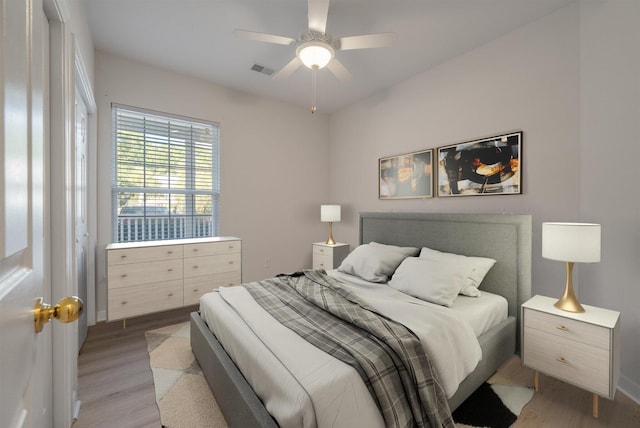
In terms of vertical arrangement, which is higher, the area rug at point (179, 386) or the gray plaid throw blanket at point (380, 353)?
the gray plaid throw blanket at point (380, 353)

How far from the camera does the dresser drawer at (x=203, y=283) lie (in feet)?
10.1

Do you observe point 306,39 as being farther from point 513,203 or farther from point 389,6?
point 513,203

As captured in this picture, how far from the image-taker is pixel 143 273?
2797 millimetres

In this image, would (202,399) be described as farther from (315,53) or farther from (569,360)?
(315,53)

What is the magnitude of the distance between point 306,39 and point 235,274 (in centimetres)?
254

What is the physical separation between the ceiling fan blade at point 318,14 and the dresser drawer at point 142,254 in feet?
7.93

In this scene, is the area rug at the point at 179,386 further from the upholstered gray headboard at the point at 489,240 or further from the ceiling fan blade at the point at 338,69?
the ceiling fan blade at the point at 338,69

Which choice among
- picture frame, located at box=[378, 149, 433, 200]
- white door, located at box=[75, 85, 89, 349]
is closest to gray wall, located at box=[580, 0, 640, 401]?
picture frame, located at box=[378, 149, 433, 200]

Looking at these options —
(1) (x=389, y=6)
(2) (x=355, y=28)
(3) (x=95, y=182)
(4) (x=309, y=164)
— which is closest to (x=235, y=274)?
(3) (x=95, y=182)

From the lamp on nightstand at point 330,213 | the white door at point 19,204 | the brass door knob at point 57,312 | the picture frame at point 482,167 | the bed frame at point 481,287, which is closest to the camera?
the white door at point 19,204

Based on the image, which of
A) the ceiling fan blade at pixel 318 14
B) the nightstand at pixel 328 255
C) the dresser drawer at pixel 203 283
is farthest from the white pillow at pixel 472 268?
the dresser drawer at pixel 203 283

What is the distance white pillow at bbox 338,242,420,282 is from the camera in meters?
2.69

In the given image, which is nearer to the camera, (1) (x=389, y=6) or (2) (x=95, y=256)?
(1) (x=389, y=6)

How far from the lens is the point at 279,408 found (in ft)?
3.84
